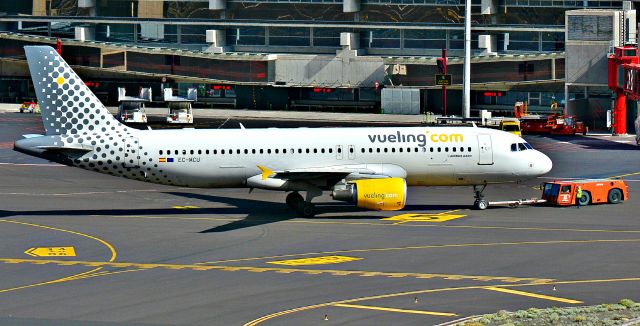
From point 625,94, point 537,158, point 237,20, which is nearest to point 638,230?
Answer: point 537,158

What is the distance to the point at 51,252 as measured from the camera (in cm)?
5984

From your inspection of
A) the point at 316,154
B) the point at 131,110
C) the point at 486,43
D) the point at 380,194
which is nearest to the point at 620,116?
the point at 486,43

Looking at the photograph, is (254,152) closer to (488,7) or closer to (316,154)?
(316,154)

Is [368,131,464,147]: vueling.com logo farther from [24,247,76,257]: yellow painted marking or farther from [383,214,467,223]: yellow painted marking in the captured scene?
[24,247,76,257]: yellow painted marking

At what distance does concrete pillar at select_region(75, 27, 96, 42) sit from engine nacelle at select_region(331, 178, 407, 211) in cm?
10958

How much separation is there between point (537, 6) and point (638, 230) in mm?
92166

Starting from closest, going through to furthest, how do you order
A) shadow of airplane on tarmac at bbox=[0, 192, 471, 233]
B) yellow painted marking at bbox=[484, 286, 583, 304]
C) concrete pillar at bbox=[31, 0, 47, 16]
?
yellow painted marking at bbox=[484, 286, 583, 304] < shadow of airplane on tarmac at bbox=[0, 192, 471, 233] < concrete pillar at bbox=[31, 0, 47, 16]

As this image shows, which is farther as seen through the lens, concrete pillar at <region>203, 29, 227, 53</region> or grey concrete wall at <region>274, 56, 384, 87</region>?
concrete pillar at <region>203, 29, 227, 53</region>

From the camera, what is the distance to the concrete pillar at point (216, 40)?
164m

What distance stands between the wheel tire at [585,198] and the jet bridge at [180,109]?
72926mm

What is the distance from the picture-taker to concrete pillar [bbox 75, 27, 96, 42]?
556ft

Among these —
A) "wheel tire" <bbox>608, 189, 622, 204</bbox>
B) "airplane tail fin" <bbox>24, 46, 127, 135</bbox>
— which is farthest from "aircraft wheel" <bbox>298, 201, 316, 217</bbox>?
"wheel tire" <bbox>608, 189, 622, 204</bbox>

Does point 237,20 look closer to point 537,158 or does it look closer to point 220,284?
point 537,158

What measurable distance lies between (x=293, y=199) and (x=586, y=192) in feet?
59.3
